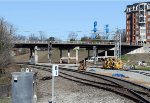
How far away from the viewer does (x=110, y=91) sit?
2736cm

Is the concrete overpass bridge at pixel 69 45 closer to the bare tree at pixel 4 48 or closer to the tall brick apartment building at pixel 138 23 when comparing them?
the tall brick apartment building at pixel 138 23

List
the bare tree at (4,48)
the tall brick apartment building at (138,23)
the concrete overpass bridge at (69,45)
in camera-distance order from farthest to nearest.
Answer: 1. the tall brick apartment building at (138,23)
2. the concrete overpass bridge at (69,45)
3. the bare tree at (4,48)

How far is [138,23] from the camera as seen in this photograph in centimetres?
17712

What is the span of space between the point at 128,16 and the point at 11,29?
10638 cm

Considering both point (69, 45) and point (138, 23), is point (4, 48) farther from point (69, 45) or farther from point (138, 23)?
point (138, 23)

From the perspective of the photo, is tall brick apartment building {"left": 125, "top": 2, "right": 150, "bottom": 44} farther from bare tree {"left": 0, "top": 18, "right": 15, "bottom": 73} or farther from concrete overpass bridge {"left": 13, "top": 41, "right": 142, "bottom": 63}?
bare tree {"left": 0, "top": 18, "right": 15, "bottom": 73}

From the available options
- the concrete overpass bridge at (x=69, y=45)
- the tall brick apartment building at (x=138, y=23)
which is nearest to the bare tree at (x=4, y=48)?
the concrete overpass bridge at (x=69, y=45)

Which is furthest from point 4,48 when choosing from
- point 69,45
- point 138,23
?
point 138,23

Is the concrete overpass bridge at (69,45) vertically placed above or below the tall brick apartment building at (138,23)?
below

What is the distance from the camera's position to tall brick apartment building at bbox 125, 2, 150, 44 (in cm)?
17362

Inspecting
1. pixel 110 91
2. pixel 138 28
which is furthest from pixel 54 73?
pixel 138 28

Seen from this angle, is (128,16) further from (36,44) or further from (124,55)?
(36,44)

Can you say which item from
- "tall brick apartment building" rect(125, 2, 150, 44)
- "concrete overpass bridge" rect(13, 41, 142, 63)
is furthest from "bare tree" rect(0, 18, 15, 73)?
"tall brick apartment building" rect(125, 2, 150, 44)

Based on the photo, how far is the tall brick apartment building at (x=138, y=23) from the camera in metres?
174
